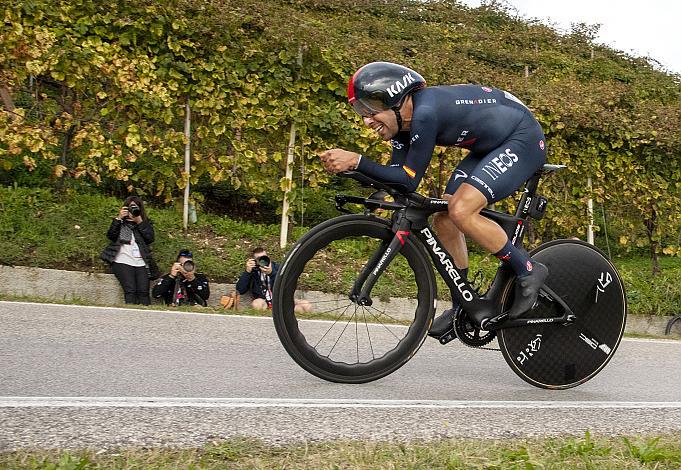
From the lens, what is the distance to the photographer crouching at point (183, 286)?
9000 mm

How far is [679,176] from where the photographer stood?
12633mm

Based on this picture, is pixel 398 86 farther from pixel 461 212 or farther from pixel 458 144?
pixel 461 212

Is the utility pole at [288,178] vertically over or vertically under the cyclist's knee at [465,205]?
over

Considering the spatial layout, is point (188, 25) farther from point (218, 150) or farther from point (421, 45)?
point (421, 45)

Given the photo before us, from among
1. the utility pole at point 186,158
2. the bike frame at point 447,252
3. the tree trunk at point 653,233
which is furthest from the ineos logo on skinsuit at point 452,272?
the tree trunk at point 653,233

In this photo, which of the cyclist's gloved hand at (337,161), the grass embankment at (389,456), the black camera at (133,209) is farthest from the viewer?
the black camera at (133,209)

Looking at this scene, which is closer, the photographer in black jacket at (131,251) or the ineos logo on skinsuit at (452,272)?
the ineos logo on skinsuit at (452,272)

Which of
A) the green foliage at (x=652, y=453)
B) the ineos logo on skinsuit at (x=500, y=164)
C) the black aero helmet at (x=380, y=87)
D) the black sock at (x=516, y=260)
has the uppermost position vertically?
the black aero helmet at (x=380, y=87)

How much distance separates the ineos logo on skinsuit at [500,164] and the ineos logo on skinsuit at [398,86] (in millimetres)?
646

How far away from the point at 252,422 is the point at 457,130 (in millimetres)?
1950

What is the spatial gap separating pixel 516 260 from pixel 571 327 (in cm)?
64

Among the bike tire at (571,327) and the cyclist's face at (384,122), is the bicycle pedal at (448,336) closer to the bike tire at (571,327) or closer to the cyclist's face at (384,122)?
the bike tire at (571,327)

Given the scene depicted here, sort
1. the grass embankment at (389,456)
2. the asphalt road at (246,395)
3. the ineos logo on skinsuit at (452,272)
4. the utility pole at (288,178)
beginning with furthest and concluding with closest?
the utility pole at (288,178) < the ineos logo on skinsuit at (452,272) < the asphalt road at (246,395) < the grass embankment at (389,456)

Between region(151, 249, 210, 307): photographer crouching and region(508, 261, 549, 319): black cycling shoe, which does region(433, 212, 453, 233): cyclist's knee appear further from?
region(151, 249, 210, 307): photographer crouching
